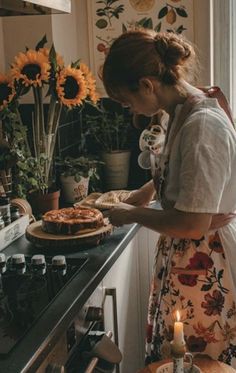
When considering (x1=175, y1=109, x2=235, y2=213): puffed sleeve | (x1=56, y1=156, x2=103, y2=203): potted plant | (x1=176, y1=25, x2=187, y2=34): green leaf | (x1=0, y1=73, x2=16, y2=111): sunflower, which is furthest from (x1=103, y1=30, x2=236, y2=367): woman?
(x1=176, y1=25, x2=187, y2=34): green leaf

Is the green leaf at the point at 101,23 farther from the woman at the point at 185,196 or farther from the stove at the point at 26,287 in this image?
the stove at the point at 26,287

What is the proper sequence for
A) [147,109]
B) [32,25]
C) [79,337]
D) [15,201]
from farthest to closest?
[32,25]
[15,201]
[147,109]
[79,337]

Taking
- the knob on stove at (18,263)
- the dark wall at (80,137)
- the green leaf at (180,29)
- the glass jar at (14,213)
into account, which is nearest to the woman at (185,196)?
the knob on stove at (18,263)

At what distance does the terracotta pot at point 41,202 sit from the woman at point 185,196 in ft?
1.98

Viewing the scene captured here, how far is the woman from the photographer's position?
149cm

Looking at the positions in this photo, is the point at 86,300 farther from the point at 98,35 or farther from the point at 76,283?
the point at 98,35

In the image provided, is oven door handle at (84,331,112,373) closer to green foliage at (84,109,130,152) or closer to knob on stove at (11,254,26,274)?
knob on stove at (11,254,26,274)

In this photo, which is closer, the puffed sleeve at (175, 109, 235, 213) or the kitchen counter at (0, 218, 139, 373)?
the kitchen counter at (0, 218, 139, 373)

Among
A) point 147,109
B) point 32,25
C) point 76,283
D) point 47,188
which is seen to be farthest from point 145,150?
point 76,283

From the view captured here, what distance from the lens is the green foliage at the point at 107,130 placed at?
9.29ft

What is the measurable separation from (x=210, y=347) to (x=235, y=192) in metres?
0.46

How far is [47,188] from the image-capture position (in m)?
2.36

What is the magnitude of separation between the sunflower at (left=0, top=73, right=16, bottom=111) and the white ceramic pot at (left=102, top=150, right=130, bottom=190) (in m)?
0.73

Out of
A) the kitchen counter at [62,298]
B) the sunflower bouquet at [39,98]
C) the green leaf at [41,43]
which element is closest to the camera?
the kitchen counter at [62,298]
